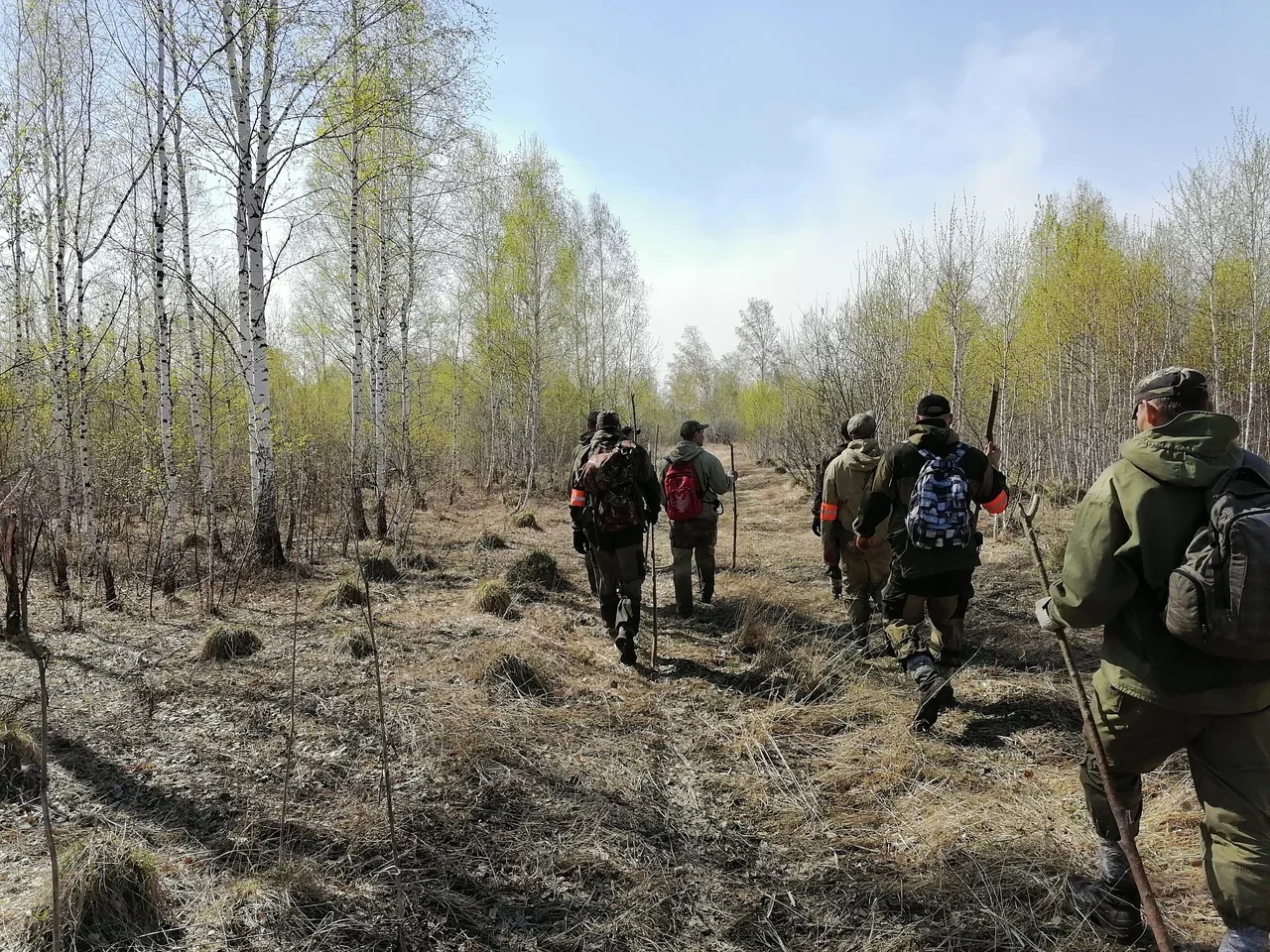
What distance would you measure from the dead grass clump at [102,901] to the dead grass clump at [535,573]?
15.6 feet

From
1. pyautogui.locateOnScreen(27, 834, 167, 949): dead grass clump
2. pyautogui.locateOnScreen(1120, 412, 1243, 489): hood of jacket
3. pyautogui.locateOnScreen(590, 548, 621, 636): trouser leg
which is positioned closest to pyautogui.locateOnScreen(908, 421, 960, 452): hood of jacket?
pyautogui.locateOnScreen(1120, 412, 1243, 489): hood of jacket

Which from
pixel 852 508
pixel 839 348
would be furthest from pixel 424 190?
pixel 852 508

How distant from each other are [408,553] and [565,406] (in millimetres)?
12580

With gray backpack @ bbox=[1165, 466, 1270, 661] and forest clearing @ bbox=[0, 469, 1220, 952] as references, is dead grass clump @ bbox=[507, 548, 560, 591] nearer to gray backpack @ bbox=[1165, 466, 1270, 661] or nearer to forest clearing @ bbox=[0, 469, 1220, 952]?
forest clearing @ bbox=[0, 469, 1220, 952]

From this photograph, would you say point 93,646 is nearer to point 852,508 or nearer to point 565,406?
point 852,508

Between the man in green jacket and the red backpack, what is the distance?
155 inches

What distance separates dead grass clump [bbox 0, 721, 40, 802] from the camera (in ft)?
9.15

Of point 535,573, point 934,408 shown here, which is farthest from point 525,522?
point 934,408

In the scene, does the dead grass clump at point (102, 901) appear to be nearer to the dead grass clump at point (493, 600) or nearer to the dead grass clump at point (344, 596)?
the dead grass clump at point (344, 596)

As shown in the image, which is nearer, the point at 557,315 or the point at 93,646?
the point at 93,646

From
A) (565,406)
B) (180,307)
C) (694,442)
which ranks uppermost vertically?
(180,307)

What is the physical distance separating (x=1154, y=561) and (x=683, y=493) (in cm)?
425

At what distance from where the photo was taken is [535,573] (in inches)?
279

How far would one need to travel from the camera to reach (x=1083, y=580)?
6.36 feet
